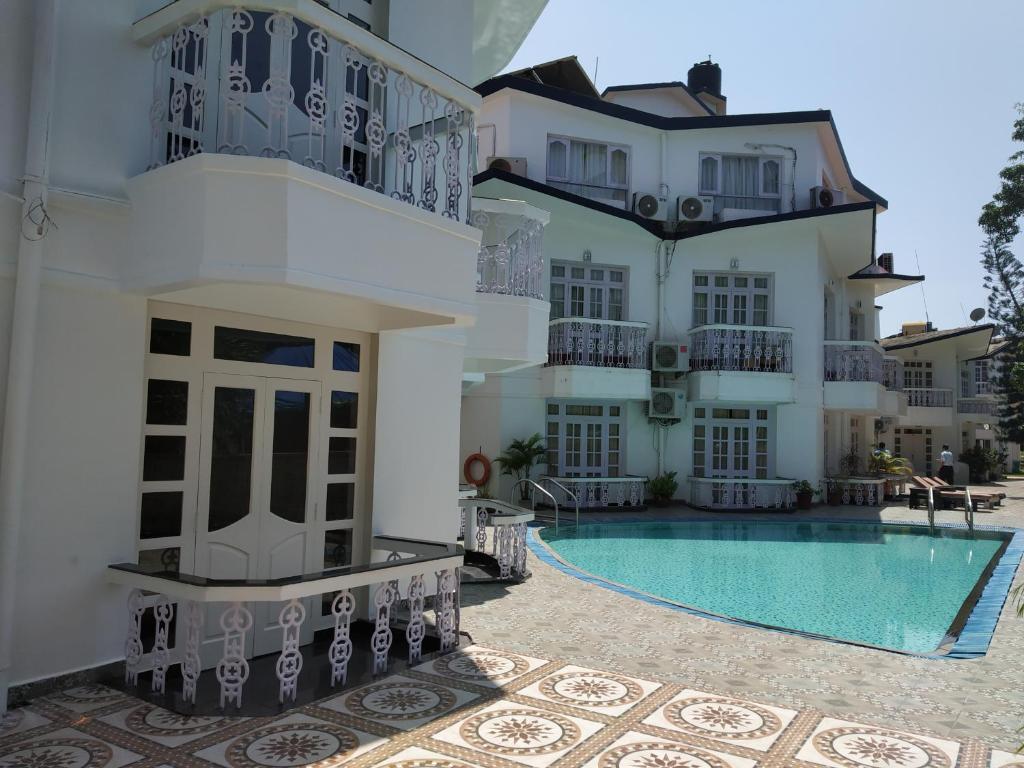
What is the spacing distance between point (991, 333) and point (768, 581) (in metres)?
24.8

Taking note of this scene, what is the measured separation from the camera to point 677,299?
19.0 metres

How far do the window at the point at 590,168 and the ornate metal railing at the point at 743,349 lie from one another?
400cm

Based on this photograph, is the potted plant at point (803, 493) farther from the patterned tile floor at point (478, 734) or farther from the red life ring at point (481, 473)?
the patterned tile floor at point (478, 734)

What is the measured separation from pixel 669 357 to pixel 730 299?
2454 millimetres

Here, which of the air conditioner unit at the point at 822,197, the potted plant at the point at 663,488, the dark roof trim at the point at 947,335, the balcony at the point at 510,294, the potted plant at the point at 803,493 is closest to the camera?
the balcony at the point at 510,294

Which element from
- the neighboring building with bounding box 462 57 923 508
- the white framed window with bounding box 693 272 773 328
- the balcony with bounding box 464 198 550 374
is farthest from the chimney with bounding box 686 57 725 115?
the balcony with bounding box 464 198 550 374

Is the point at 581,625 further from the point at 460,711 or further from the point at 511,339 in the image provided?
the point at 511,339

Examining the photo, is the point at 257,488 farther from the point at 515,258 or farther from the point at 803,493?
the point at 803,493

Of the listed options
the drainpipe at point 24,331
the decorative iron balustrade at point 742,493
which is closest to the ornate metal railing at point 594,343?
the decorative iron balustrade at point 742,493

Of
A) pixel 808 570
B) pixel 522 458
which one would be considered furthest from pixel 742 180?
pixel 808 570

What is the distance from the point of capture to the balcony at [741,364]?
17.9 m

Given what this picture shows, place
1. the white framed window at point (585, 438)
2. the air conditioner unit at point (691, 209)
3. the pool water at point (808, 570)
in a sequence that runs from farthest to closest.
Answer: the air conditioner unit at point (691, 209) < the white framed window at point (585, 438) < the pool water at point (808, 570)

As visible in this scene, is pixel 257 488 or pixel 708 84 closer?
pixel 257 488

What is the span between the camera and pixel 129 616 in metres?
5.32
